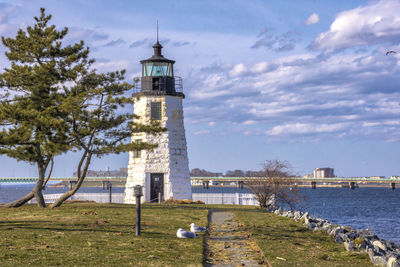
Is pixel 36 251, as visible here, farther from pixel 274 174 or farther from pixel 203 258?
pixel 274 174

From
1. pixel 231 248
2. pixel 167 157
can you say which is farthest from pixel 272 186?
pixel 231 248

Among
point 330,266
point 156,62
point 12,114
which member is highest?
point 156,62

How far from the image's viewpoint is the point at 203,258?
11797 mm

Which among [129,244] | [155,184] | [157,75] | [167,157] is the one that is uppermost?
[157,75]

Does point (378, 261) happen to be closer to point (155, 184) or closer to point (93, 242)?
point (93, 242)

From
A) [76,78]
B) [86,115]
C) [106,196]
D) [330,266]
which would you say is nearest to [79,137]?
[86,115]

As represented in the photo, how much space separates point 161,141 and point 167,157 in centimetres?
113

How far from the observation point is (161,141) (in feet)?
112

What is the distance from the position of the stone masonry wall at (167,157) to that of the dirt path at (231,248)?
1561 cm

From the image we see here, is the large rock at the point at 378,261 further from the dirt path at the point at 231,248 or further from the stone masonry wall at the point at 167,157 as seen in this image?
the stone masonry wall at the point at 167,157

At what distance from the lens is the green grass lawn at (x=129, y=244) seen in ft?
36.7

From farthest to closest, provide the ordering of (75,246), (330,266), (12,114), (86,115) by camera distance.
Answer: (86,115)
(12,114)
(75,246)
(330,266)

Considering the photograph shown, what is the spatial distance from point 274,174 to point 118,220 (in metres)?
14.8

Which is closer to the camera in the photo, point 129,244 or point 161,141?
point 129,244
